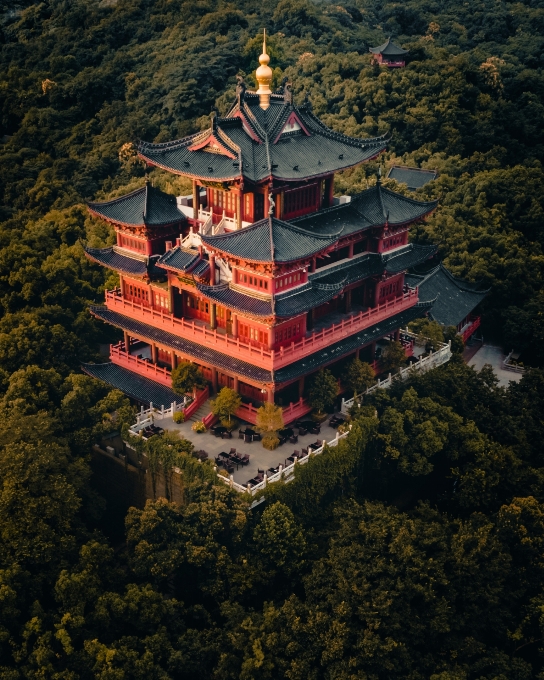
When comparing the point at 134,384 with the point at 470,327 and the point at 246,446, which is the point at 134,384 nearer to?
the point at 246,446

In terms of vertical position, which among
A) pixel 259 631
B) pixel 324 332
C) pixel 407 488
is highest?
pixel 324 332

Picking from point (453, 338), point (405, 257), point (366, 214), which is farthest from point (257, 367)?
point (453, 338)

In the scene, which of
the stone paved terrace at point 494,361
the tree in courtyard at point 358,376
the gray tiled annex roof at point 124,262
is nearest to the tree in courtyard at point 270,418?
the tree in courtyard at point 358,376

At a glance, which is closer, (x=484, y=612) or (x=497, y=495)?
(x=484, y=612)

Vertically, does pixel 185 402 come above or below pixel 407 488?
above

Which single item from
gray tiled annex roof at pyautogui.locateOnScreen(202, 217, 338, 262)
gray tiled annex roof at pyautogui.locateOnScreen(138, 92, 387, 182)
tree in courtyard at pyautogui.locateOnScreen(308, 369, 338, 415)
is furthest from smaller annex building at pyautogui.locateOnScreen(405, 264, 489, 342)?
gray tiled annex roof at pyautogui.locateOnScreen(202, 217, 338, 262)

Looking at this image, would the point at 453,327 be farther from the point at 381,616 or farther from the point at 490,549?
the point at 381,616

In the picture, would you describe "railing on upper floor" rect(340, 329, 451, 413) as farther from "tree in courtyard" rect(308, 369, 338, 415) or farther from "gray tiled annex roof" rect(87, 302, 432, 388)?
"gray tiled annex roof" rect(87, 302, 432, 388)

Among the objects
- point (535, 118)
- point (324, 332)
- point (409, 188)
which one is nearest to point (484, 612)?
point (324, 332)
